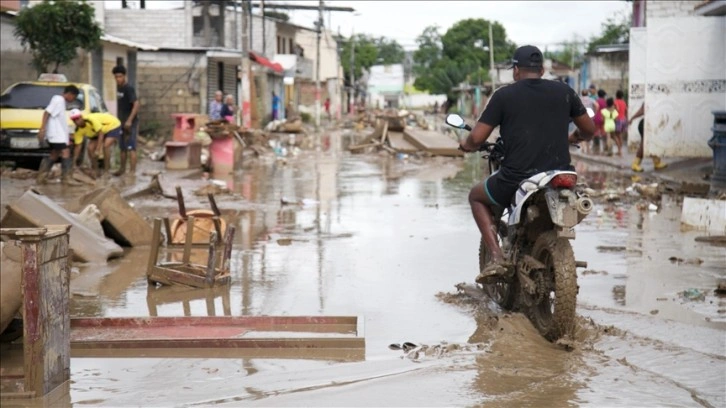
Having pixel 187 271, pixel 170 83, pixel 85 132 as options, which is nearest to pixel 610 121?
pixel 85 132

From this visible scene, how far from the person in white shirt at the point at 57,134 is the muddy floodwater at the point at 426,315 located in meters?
3.68

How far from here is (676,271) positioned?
9.49 metres

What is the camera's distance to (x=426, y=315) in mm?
7613

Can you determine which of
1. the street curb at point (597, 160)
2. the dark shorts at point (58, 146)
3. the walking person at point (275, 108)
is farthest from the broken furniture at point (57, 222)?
the walking person at point (275, 108)

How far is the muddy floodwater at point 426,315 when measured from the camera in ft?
18.2

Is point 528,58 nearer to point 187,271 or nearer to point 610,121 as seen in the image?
point 187,271

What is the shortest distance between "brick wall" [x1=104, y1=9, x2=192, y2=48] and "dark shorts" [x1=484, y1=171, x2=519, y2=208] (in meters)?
40.4

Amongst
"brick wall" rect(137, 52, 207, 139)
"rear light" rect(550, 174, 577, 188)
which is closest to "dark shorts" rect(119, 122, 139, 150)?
"rear light" rect(550, 174, 577, 188)

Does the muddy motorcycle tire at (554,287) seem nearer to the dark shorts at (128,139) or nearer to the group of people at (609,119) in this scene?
the dark shorts at (128,139)

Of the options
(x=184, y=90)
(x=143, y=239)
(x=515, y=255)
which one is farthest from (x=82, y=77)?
(x=515, y=255)

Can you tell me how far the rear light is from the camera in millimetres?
6527

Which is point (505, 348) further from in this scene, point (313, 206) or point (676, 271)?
point (313, 206)

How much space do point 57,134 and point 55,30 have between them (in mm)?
6206

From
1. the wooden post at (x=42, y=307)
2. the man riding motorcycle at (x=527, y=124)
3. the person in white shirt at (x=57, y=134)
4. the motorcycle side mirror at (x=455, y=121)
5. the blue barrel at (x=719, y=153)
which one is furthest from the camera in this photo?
the person in white shirt at (x=57, y=134)
